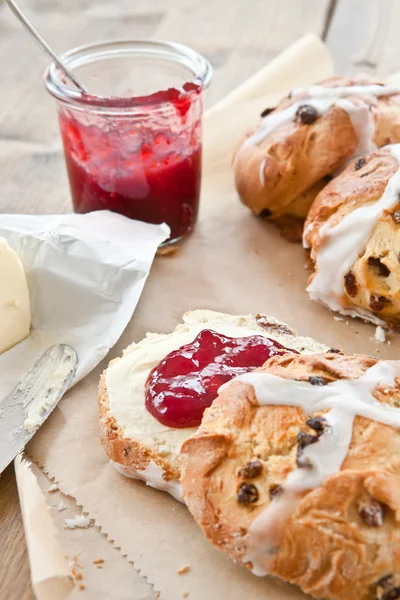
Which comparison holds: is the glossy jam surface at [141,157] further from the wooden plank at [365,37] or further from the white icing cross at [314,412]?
the wooden plank at [365,37]

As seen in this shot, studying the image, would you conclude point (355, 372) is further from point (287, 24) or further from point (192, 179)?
point (287, 24)

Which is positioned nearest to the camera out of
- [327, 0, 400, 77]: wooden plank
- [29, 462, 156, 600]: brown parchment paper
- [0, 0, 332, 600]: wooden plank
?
[29, 462, 156, 600]: brown parchment paper

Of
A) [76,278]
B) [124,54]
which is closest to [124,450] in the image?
[76,278]

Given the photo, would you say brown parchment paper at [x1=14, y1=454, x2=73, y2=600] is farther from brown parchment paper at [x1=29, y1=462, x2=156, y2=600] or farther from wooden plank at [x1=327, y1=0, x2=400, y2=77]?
wooden plank at [x1=327, y1=0, x2=400, y2=77]

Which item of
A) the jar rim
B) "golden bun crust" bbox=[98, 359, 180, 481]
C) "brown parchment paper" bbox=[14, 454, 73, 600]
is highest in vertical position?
the jar rim

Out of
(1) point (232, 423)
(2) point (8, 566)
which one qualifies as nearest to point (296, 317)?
(1) point (232, 423)

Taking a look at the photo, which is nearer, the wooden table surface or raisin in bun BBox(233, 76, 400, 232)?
raisin in bun BBox(233, 76, 400, 232)

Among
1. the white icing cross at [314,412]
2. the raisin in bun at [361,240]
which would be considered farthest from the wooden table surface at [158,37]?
the white icing cross at [314,412]

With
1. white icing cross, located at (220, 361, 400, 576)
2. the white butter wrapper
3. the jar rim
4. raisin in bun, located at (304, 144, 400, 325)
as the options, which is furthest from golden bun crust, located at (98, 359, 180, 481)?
the jar rim
